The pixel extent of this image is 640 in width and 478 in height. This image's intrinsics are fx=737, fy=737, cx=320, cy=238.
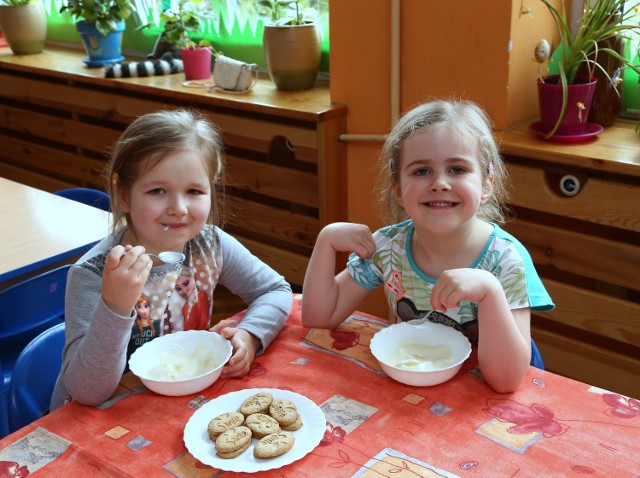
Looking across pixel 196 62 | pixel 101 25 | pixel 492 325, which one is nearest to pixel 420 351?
pixel 492 325

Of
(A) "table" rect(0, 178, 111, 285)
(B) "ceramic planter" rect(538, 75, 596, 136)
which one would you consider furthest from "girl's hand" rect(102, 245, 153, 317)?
(B) "ceramic planter" rect(538, 75, 596, 136)

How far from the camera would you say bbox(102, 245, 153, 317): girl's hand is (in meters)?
1.11

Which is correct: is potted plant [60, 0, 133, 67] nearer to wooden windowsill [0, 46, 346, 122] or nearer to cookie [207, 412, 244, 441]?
wooden windowsill [0, 46, 346, 122]

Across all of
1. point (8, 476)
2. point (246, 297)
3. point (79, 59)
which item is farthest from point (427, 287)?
point (79, 59)

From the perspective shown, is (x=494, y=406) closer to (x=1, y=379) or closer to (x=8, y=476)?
(x=8, y=476)

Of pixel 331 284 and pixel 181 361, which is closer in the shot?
pixel 181 361

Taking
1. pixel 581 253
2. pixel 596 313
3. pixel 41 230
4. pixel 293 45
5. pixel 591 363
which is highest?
pixel 293 45

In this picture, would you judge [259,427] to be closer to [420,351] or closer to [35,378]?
→ [420,351]

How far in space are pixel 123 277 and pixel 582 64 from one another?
5.08ft

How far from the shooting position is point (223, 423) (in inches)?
39.8

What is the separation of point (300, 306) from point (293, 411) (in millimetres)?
462

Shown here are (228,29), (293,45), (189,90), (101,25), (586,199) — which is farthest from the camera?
(101,25)

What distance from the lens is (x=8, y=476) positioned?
961 mm

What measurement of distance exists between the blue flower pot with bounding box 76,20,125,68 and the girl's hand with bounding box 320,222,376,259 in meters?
2.47
